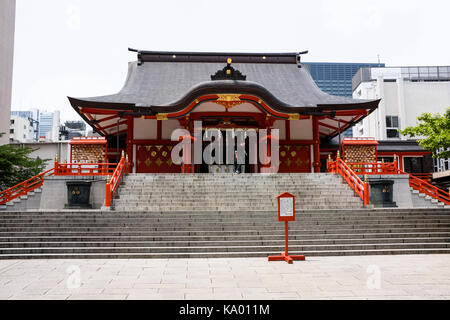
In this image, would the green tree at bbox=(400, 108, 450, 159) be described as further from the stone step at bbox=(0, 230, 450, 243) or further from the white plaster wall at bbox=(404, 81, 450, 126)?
the white plaster wall at bbox=(404, 81, 450, 126)

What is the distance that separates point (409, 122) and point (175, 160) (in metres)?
29.7

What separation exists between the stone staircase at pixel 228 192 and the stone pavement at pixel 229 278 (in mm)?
4489

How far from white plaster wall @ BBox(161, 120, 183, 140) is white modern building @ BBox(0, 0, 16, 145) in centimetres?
1796

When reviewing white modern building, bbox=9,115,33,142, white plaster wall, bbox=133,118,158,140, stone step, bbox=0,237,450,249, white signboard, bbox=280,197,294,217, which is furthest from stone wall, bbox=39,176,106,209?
white modern building, bbox=9,115,33,142

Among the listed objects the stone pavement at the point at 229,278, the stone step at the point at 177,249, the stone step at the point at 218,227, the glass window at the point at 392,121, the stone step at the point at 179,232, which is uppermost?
the glass window at the point at 392,121

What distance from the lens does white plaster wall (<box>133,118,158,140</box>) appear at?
20.0 metres

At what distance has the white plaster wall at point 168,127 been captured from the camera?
20125 millimetres

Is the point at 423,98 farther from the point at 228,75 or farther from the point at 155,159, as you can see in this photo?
the point at 155,159

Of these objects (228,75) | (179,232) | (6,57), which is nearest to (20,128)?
(6,57)

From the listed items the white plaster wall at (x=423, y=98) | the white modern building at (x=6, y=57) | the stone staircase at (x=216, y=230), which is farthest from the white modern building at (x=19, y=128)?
the stone staircase at (x=216, y=230)

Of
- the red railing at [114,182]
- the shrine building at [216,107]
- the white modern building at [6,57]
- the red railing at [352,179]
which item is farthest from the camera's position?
the white modern building at [6,57]

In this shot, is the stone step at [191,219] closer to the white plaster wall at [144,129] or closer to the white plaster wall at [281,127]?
the white plaster wall at [144,129]

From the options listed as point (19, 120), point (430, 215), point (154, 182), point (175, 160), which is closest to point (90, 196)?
point (154, 182)
